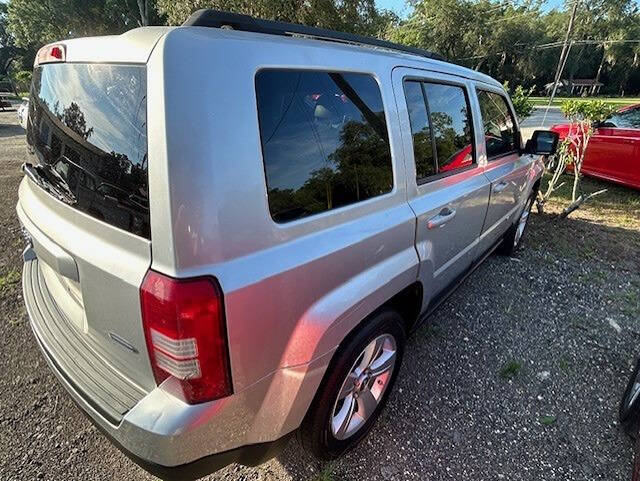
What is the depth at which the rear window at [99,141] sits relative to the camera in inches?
47.1

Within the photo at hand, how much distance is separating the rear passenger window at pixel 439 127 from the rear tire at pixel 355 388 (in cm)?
86

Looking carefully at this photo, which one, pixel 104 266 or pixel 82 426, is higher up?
pixel 104 266

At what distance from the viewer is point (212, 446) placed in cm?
135

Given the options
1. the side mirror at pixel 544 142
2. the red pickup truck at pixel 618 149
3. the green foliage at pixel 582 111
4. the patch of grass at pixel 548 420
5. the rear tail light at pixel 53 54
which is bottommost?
the patch of grass at pixel 548 420

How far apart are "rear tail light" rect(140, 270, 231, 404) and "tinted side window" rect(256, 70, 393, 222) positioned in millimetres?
371

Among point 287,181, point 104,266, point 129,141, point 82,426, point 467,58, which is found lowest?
point 82,426

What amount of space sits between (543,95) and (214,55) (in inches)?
2390

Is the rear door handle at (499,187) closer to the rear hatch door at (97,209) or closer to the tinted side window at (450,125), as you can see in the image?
the tinted side window at (450,125)

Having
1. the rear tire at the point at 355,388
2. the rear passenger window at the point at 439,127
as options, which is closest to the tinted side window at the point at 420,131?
the rear passenger window at the point at 439,127

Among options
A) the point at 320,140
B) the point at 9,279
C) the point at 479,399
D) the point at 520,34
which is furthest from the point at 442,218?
the point at 520,34

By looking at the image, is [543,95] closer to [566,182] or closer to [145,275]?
[566,182]

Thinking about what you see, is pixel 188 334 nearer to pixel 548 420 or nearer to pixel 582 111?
pixel 548 420

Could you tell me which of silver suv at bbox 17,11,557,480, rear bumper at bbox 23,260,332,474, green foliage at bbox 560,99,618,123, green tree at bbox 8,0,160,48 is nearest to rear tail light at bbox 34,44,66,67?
silver suv at bbox 17,11,557,480

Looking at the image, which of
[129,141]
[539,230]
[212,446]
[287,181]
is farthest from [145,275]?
[539,230]
